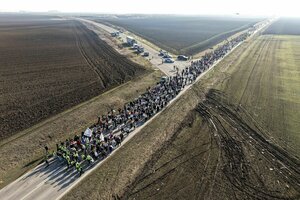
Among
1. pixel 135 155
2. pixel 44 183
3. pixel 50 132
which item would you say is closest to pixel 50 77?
pixel 50 132

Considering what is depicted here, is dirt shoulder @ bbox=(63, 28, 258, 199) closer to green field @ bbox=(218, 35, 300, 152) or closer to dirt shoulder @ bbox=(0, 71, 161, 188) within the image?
dirt shoulder @ bbox=(0, 71, 161, 188)

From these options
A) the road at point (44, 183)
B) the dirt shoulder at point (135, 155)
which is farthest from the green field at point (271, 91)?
the road at point (44, 183)

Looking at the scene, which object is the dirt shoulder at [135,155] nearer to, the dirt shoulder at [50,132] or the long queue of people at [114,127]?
the long queue of people at [114,127]

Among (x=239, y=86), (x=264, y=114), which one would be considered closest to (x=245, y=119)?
(x=264, y=114)

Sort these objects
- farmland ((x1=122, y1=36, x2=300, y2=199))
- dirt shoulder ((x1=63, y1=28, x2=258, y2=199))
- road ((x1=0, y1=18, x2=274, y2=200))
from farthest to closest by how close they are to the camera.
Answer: farmland ((x1=122, y1=36, x2=300, y2=199)), dirt shoulder ((x1=63, y1=28, x2=258, y2=199)), road ((x1=0, y1=18, x2=274, y2=200))

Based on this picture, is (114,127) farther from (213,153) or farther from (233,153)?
(233,153)

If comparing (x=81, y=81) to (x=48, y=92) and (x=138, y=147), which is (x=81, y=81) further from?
(x=138, y=147)

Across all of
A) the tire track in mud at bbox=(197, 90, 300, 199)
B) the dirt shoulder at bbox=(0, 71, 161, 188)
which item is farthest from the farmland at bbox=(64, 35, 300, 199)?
the dirt shoulder at bbox=(0, 71, 161, 188)
